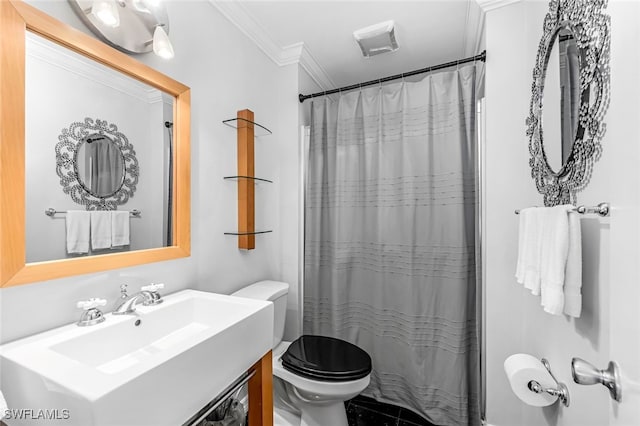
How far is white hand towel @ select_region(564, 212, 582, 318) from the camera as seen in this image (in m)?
0.81

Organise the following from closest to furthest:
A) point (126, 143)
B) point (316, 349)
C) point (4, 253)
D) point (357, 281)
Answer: point (4, 253)
point (126, 143)
point (316, 349)
point (357, 281)

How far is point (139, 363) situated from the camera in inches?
26.2

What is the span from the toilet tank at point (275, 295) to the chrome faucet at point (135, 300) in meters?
0.52

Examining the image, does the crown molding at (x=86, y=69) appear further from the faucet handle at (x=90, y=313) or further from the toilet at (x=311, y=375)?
the toilet at (x=311, y=375)

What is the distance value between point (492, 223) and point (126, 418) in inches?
63.8

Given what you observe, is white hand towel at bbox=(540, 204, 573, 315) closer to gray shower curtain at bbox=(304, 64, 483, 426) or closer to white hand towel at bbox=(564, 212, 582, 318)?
white hand towel at bbox=(564, 212, 582, 318)

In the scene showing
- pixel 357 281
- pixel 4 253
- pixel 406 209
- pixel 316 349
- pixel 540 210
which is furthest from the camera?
pixel 357 281

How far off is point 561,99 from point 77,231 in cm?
171

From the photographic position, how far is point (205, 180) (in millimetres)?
1480

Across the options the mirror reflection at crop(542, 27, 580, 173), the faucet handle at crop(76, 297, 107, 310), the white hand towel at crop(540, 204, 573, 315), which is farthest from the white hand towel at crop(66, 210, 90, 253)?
the mirror reflection at crop(542, 27, 580, 173)

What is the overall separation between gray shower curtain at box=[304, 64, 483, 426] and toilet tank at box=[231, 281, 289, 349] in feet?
1.20

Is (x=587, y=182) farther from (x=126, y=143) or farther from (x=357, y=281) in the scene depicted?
(x=126, y=143)

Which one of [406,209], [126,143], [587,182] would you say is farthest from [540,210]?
[126,143]

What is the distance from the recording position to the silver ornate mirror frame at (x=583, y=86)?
0.68m
